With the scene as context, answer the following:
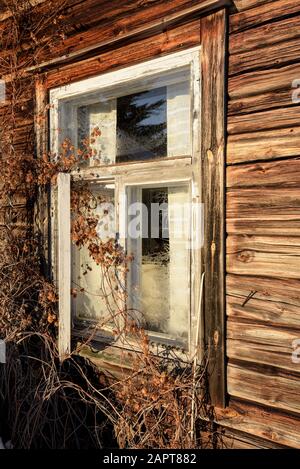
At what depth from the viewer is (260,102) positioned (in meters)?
1.74

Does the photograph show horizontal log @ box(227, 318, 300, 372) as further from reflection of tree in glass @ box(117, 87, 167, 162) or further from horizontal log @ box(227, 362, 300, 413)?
reflection of tree in glass @ box(117, 87, 167, 162)

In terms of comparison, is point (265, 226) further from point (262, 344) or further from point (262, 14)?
point (262, 14)

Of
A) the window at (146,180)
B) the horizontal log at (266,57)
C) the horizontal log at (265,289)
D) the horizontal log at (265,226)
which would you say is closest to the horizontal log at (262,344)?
the horizontal log at (265,289)

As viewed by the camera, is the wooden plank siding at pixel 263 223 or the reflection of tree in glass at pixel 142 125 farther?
the reflection of tree in glass at pixel 142 125

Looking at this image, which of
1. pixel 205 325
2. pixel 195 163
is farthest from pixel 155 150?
pixel 205 325

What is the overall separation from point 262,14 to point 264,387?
196 cm

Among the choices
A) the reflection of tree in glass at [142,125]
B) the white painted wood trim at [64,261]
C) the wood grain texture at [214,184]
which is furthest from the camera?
the white painted wood trim at [64,261]

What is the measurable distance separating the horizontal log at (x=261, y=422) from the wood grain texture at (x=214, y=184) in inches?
3.3

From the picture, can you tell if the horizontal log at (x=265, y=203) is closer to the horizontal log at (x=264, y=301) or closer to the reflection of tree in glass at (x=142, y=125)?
the horizontal log at (x=264, y=301)

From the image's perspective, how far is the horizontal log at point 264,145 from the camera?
165cm

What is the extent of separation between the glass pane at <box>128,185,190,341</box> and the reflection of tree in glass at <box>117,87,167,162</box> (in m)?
0.28

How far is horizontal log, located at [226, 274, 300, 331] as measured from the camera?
65.1 inches

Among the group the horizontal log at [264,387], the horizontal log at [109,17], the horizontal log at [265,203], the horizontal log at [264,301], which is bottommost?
the horizontal log at [264,387]

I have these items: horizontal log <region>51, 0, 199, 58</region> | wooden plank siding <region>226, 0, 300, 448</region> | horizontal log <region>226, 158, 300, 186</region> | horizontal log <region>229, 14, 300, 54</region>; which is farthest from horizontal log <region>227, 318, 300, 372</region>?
horizontal log <region>51, 0, 199, 58</region>
